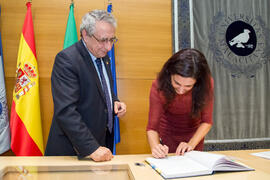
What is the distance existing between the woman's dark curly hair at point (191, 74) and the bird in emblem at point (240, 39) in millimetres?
1771

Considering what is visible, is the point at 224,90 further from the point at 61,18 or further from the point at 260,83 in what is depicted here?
the point at 61,18

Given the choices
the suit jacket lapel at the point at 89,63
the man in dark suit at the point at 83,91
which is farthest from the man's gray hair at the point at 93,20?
the suit jacket lapel at the point at 89,63

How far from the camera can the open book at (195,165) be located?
0.98m

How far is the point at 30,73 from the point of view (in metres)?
2.40

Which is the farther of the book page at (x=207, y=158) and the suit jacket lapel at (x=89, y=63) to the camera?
the suit jacket lapel at (x=89, y=63)

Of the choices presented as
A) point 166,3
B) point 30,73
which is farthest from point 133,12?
point 30,73

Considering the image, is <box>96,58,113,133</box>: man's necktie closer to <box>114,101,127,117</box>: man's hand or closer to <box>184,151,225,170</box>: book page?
<box>114,101,127,117</box>: man's hand

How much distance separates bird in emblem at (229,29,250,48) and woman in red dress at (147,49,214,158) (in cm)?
172

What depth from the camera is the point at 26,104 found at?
92.4 inches

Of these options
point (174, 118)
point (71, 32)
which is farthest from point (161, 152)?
point (71, 32)

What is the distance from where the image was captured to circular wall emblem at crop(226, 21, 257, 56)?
9.79ft

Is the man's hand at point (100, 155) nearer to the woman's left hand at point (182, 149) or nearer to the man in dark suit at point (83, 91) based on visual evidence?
the man in dark suit at point (83, 91)

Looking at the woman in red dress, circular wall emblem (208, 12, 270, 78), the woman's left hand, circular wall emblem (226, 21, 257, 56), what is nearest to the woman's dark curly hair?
the woman in red dress

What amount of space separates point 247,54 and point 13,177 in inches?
116
